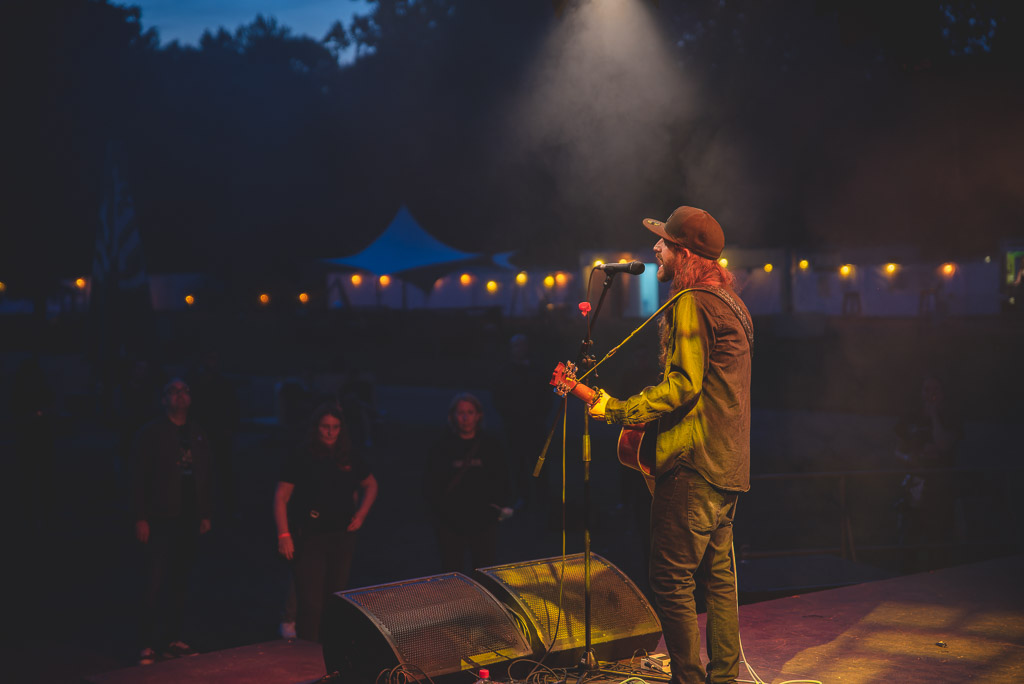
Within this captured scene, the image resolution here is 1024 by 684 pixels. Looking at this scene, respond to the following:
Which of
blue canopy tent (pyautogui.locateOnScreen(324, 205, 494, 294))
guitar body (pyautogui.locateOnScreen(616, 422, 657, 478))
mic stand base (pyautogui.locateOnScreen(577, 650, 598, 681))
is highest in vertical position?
blue canopy tent (pyautogui.locateOnScreen(324, 205, 494, 294))

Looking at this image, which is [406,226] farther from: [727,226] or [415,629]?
[415,629]

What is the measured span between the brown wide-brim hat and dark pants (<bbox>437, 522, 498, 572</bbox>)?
9.21ft

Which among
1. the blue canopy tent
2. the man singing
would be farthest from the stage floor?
the blue canopy tent

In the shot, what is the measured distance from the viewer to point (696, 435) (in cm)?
298

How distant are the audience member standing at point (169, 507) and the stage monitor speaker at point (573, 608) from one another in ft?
7.46

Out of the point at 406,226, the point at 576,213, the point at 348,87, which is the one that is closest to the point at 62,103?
the point at 348,87

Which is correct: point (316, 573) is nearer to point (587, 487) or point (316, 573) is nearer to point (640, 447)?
point (587, 487)

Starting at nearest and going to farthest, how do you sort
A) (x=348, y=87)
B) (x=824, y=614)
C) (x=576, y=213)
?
(x=824, y=614)
(x=576, y=213)
(x=348, y=87)

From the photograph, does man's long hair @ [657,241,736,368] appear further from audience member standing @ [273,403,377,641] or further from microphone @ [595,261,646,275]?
audience member standing @ [273,403,377,641]

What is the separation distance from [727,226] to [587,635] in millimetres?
15717

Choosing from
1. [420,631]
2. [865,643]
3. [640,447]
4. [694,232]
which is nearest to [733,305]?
[694,232]

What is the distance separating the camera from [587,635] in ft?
10.8

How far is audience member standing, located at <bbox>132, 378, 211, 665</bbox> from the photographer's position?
5.06m

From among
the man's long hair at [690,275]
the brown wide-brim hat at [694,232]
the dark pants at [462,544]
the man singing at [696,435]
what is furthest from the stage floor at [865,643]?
the brown wide-brim hat at [694,232]
